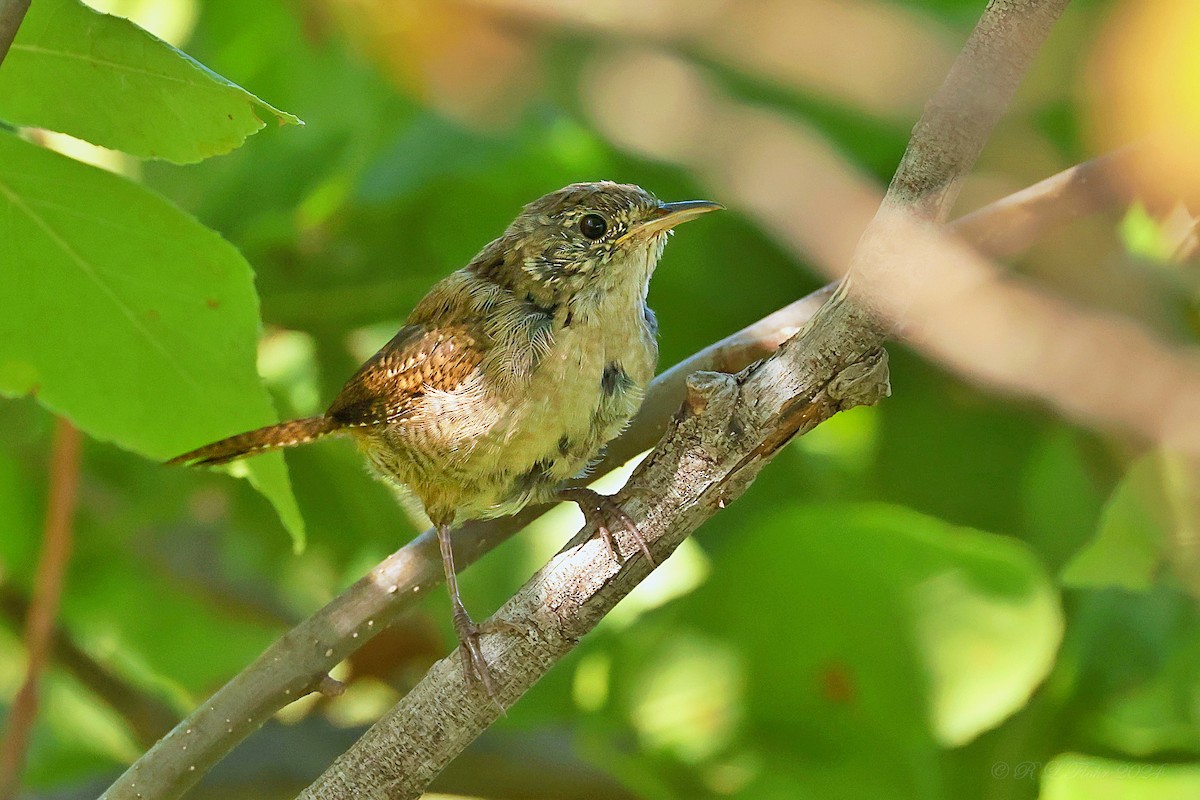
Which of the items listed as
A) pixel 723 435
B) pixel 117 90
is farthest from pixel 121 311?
pixel 723 435

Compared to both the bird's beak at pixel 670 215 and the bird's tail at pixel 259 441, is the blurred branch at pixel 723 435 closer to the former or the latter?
the bird's tail at pixel 259 441

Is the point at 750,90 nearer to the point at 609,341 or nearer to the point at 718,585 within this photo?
the point at 609,341

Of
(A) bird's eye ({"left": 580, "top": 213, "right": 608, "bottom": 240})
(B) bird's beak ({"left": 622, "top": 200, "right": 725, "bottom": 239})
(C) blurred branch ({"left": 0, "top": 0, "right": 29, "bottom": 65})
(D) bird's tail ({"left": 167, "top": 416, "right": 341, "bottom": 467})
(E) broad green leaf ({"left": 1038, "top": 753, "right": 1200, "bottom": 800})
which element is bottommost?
(D) bird's tail ({"left": 167, "top": 416, "right": 341, "bottom": 467})

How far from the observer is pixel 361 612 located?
192cm

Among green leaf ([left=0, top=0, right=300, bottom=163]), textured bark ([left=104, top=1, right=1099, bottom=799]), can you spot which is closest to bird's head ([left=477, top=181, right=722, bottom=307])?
textured bark ([left=104, top=1, right=1099, bottom=799])

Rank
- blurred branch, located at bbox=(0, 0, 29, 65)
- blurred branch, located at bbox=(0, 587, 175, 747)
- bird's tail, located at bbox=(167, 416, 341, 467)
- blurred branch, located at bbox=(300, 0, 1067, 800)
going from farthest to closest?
1. blurred branch, located at bbox=(0, 587, 175, 747)
2. bird's tail, located at bbox=(167, 416, 341, 467)
3. blurred branch, located at bbox=(300, 0, 1067, 800)
4. blurred branch, located at bbox=(0, 0, 29, 65)

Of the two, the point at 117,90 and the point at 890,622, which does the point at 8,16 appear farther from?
the point at 890,622

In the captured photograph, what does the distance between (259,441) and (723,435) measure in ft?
3.34

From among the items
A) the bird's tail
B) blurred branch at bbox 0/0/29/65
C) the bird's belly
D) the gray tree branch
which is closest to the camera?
blurred branch at bbox 0/0/29/65

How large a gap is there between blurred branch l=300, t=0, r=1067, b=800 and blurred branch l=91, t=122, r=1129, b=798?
183 mm

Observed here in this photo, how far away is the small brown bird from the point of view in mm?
2227

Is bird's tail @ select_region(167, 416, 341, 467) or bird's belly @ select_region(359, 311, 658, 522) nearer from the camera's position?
bird's tail @ select_region(167, 416, 341, 467)

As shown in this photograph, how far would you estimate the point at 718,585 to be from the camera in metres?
2.38

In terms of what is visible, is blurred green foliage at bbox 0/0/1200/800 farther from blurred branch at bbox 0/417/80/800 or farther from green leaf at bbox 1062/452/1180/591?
blurred branch at bbox 0/417/80/800
